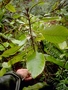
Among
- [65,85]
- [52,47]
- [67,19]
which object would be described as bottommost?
[65,85]

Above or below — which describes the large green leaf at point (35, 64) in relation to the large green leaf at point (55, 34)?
below

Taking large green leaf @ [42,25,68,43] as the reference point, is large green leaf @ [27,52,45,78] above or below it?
below

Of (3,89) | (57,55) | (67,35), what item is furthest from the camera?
(57,55)

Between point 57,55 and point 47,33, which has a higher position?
point 47,33

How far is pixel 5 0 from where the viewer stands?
0.70 meters

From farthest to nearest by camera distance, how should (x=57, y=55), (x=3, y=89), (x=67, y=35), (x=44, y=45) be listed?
(x=44, y=45) → (x=57, y=55) → (x=3, y=89) → (x=67, y=35)

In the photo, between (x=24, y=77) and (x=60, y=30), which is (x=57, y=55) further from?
(x=60, y=30)

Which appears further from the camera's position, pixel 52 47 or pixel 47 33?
pixel 52 47

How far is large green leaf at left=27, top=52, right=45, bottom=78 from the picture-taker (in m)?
0.40

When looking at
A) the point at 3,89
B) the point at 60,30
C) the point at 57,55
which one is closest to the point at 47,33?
the point at 60,30

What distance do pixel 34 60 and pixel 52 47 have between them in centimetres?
50

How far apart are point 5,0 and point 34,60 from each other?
0.35 m

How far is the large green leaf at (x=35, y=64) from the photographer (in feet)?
1.32

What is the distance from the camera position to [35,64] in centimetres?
42
